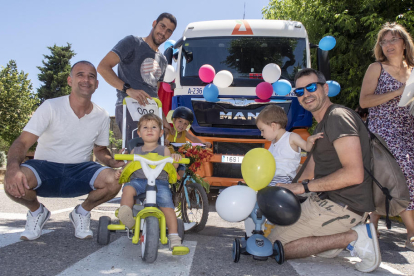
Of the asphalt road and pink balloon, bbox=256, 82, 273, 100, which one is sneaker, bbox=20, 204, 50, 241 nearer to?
the asphalt road

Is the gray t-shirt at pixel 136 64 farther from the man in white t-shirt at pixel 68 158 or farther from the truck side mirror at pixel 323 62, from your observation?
the truck side mirror at pixel 323 62

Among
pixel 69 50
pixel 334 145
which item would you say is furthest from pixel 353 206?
pixel 69 50

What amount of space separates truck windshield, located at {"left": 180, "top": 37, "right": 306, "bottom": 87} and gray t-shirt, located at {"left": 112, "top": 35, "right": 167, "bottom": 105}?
77.9 inches

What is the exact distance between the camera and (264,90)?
6.18 metres

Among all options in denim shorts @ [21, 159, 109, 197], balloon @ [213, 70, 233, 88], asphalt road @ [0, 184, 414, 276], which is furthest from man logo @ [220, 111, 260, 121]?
denim shorts @ [21, 159, 109, 197]

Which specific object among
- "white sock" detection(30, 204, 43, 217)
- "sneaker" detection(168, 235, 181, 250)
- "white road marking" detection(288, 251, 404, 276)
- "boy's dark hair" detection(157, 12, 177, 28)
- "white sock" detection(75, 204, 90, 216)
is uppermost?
"boy's dark hair" detection(157, 12, 177, 28)

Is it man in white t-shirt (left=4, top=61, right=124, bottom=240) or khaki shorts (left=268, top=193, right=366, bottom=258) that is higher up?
man in white t-shirt (left=4, top=61, right=124, bottom=240)

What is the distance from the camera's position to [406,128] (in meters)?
3.95

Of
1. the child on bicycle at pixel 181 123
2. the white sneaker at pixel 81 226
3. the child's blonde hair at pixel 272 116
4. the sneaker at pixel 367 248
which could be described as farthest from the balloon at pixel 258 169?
the child on bicycle at pixel 181 123

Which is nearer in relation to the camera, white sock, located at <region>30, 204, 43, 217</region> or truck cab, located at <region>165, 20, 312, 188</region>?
white sock, located at <region>30, 204, 43, 217</region>

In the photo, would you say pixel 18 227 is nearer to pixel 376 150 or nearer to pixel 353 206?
pixel 353 206

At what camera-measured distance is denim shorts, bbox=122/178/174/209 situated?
320 centimetres

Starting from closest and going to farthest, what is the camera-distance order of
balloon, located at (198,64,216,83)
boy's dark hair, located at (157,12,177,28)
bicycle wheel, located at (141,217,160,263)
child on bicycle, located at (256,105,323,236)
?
1. bicycle wheel, located at (141,217,160,263)
2. child on bicycle, located at (256,105,323,236)
3. boy's dark hair, located at (157,12,177,28)
4. balloon, located at (198,64,216,83)

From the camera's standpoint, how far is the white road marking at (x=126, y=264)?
2643mm
